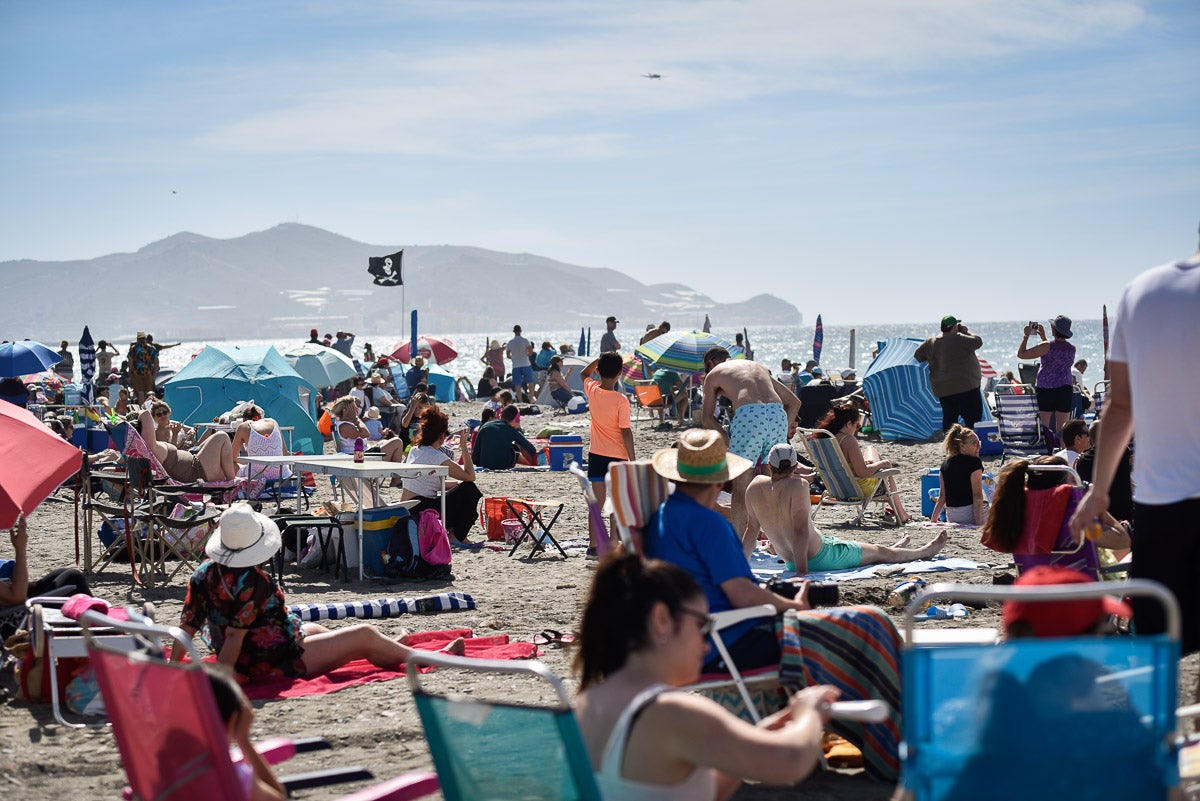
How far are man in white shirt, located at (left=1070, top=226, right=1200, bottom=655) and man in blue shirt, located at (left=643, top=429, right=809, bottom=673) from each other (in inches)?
42.5

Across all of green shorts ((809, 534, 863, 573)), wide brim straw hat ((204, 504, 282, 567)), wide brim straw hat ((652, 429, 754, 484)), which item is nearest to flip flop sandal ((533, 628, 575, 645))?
wide brim straw hat ((204, 504, 282, 567))

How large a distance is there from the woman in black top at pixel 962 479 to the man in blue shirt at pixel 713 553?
5.13 m

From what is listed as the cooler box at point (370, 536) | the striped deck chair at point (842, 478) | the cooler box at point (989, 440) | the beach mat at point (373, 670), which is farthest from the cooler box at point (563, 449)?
the beach mat at point (373, 670)

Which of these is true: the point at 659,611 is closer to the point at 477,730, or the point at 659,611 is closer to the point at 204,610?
the point at 477,730

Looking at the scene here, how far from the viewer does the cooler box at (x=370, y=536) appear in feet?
27.6

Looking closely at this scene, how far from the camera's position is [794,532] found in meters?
7.51

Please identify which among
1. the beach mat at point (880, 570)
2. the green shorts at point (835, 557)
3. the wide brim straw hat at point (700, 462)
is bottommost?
the beach mat at point (880, 570)

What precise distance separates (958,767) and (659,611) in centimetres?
63

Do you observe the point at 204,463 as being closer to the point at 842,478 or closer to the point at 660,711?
the point at 842,478

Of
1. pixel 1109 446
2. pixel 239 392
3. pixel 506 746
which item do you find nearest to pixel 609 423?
pixel 1109 446

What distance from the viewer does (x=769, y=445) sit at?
26.1 feet

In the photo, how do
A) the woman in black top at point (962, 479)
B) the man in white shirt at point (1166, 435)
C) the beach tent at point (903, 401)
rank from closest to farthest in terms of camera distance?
the man in white shirt at point (1166, 435) → the woman in black top at point (962, 479) → the beach tent at point (903, 401)

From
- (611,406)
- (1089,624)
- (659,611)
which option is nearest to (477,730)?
(659,611)

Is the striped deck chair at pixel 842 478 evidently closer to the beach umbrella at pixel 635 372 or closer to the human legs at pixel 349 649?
the human legs at pixel 349 649
